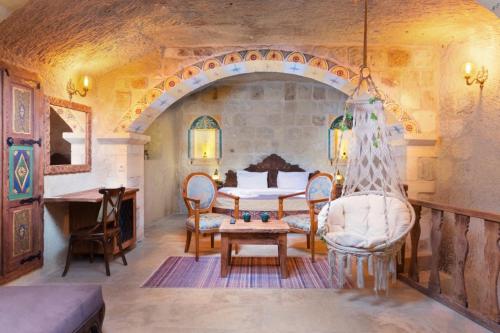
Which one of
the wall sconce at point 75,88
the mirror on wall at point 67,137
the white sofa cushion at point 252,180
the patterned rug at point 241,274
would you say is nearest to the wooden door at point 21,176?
the mirror on wall at point 67,137

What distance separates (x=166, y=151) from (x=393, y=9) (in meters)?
4.62

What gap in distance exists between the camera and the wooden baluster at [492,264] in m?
2.24

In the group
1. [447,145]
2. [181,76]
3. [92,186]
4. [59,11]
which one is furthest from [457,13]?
[92,186]

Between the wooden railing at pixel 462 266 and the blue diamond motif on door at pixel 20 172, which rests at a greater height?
the blue diamond motif on door at pixel 20 172

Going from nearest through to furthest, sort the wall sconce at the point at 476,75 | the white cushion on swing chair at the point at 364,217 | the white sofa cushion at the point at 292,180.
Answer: the white cushion on swing chair at the point at 364,217
the wall sconce at the point at 476,75
the white sofa cushion at the point at 292,180

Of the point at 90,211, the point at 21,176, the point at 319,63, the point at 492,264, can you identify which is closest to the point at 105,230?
the point at 90,211

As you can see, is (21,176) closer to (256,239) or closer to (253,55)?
(256,239)

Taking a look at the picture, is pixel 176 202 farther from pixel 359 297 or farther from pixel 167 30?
pixel 359 297

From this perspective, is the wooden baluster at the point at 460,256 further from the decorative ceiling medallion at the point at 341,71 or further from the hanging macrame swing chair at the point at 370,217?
the decorative ceiling medallion at the point at 341,71

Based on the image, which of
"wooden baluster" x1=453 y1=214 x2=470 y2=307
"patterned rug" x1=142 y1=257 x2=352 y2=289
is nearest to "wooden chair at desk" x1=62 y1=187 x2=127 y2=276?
"patterned rug" x1=142 y1=257 x2=352 y2=289

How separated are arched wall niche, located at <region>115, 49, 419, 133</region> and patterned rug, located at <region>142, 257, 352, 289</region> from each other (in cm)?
180

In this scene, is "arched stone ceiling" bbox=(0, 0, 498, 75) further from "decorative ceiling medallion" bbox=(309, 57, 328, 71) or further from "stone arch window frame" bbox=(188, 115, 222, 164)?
"stone arch window frame" bbox=(188, 115, 222, 164)

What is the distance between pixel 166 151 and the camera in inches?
258

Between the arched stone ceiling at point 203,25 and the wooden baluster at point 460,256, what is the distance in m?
1.71
